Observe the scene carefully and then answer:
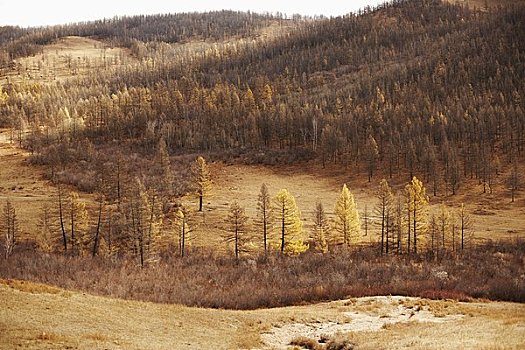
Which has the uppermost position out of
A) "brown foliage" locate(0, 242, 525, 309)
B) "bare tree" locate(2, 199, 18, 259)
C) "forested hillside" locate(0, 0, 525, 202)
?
"forested hillside" locate(0, 0, 525, 202)

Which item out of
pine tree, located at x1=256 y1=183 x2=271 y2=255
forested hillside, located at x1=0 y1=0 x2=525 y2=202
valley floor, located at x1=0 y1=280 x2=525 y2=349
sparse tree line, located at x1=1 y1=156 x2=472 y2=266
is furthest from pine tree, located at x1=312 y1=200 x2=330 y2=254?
forested hillside, located at x1=0 y1=0 x2=525 y2=202

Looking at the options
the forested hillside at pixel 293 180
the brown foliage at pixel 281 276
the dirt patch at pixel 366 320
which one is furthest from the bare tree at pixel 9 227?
the dirt patch at pixel 366 320

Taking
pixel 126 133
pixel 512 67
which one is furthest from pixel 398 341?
pixel 512 67

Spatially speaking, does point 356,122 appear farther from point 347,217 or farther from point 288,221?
point 288,221

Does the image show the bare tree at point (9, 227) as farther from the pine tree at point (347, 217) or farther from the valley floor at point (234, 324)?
the pine tree at point (347, 217)

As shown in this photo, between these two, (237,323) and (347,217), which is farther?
(347,217)

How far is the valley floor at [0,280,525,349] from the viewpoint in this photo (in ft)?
85.6

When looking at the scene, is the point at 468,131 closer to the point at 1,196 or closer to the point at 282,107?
the point at 282,107

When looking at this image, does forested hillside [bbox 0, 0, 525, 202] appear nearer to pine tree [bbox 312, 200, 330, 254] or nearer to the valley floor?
pine tree [bbox 312, 200, 330, 254]

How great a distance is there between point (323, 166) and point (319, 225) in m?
60.5

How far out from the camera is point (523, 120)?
4818 inches

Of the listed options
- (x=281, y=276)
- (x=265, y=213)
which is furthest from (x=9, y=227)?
(x=281, y=276)

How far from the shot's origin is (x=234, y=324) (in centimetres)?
3441

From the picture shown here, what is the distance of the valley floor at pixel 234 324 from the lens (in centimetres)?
2609
